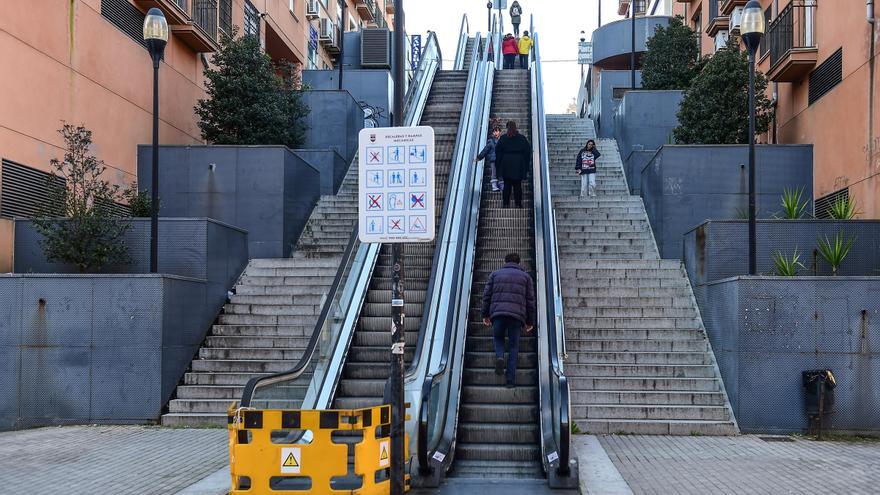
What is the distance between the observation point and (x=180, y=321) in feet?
41.5

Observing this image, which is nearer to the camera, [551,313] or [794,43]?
[551,313]

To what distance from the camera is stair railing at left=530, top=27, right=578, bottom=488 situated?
8406 millimetres

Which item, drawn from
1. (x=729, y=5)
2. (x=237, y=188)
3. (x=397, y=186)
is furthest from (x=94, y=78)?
(x=729, y=5)

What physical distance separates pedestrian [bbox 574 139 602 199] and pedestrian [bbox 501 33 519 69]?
30.5 feet

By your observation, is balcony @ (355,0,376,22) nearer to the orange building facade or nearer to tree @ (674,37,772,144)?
the orange building facade

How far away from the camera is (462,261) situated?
42.4 feet

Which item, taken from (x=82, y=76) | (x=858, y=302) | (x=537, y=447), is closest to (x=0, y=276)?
(x=82, y=76)

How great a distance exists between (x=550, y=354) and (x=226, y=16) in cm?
1557

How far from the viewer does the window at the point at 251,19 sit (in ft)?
79.7

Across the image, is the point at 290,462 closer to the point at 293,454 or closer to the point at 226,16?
the point at 293,454

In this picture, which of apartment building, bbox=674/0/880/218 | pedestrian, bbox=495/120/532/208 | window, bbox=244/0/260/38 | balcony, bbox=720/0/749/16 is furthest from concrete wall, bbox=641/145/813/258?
window, bbox=244/0/260/38

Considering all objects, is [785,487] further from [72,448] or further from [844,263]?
[72,448]

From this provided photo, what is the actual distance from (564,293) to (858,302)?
13.8 ft

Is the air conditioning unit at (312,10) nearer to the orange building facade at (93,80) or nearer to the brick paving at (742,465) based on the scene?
the orange building facade at (93,80)
